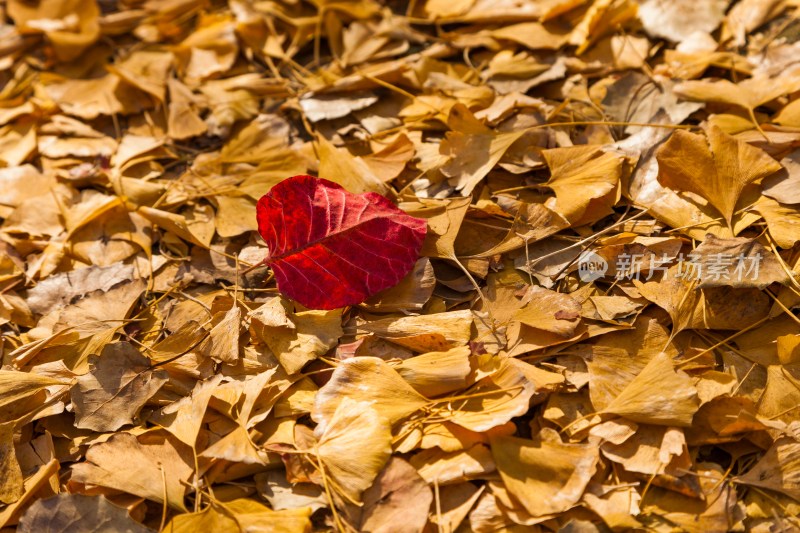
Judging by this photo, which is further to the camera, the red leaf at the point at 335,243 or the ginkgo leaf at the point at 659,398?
the red leaf at the point at 335,243

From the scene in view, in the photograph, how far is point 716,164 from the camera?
0.75 m

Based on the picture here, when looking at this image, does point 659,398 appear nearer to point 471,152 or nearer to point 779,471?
point 779,471

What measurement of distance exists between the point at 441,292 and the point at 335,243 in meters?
0.13

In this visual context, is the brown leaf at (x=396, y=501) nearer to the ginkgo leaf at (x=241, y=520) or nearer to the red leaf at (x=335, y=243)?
the ginkgo leaf at (x=241, y=520)

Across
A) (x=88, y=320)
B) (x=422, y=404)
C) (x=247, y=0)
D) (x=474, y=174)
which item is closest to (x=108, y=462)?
(x=88, y=320)

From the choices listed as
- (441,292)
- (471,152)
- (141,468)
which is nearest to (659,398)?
(441,292)

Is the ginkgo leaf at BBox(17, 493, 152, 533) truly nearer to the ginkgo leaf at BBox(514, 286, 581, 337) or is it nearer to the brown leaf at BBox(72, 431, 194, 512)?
the brown leaf at BBox(72, 431, 194, 512)

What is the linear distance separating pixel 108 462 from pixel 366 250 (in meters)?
0.32

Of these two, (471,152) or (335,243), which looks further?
(471,152)

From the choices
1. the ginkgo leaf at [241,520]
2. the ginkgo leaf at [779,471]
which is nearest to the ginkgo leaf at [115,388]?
the ginkgo leaf at [241,520]

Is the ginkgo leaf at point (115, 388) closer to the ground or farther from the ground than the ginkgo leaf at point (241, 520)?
farther from the ground

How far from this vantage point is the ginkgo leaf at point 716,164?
2.47 ft

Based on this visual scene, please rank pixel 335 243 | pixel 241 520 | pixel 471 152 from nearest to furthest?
pixel 241 520 < pixel 335 243 < pixel 471 152

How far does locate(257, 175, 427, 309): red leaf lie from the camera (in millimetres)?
724
